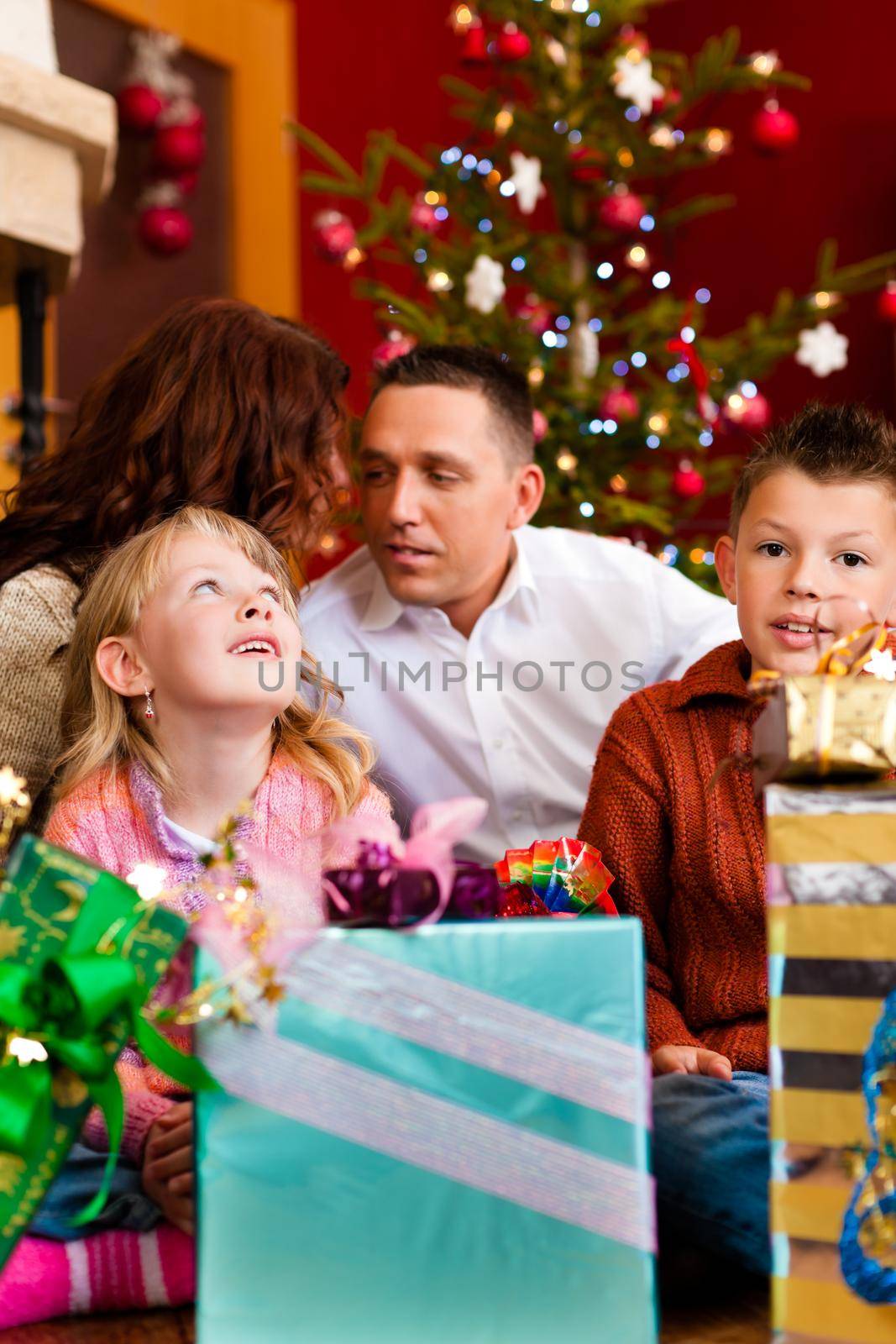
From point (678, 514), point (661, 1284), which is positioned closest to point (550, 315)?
point (678, 514)

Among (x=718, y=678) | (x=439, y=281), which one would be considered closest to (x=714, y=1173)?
(x=718, y=678)

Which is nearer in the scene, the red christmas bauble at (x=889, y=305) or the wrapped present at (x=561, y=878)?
the wrapped present at (x=561, y=878)

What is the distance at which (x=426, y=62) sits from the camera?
14.5 ft

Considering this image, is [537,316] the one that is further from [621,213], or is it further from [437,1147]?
[437,1147]

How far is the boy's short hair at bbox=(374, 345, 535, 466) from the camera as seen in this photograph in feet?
6.70

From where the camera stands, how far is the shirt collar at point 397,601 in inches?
80.0

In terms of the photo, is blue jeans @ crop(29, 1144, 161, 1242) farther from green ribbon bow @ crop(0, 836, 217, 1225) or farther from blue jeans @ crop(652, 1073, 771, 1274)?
blue jeans @ crop(652, 1073, 771, 1274)

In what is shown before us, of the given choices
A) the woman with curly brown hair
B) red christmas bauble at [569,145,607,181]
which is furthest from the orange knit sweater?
red christmas bauble at [569,145,607,181]

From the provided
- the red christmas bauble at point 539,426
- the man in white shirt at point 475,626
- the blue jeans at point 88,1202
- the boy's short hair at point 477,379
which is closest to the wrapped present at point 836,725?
the blue jeans at point 88,1202

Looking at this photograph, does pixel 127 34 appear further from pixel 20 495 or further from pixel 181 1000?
pixel 181 1000

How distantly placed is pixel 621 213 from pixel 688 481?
1.75 feet

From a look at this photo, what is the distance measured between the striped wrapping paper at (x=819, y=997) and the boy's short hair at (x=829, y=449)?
59cm

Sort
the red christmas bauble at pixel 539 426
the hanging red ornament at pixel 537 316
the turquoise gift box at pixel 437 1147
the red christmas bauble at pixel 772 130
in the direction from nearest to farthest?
the turquoise gift box at pixel 437 1147 < the red christmas bauble at pixel 539 426 < the hanging red ornament at pixel 537 316 < the red christmas bauble at pixel 772 130

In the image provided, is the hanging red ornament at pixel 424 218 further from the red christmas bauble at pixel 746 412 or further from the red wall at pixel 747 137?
the red wall at pixel 747 137
